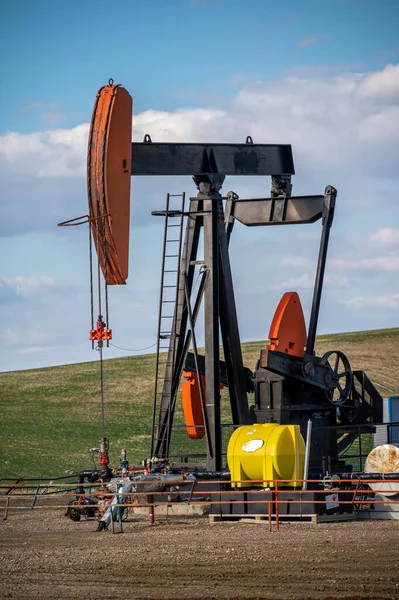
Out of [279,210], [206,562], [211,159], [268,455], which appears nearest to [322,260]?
[279,210]

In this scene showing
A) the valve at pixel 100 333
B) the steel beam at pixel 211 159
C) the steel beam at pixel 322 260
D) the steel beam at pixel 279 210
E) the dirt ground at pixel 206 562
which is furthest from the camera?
the steel beam at pixel 279 210

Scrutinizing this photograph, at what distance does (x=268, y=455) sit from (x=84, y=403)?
24.3 metres

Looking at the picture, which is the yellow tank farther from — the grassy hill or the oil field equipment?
the grassy hill

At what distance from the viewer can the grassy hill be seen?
30.7 meters

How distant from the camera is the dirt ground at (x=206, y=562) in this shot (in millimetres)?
9766

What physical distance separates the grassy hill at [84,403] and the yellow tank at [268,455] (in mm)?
13518

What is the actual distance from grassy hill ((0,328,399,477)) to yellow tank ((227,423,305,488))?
13.5 metres

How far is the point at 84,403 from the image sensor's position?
38.7 meters

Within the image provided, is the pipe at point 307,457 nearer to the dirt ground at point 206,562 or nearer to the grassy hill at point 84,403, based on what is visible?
the dirt ground at point 206,562

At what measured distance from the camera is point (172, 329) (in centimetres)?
1786

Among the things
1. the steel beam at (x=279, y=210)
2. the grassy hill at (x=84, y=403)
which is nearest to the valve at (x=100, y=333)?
the steel beam at (x=279, y=210)

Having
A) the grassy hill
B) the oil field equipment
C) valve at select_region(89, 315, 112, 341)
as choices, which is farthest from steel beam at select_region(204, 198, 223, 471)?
the grassy hill

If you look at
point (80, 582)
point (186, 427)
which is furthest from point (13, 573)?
point (186, 427)

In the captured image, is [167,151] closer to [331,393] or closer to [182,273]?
[182,273]
